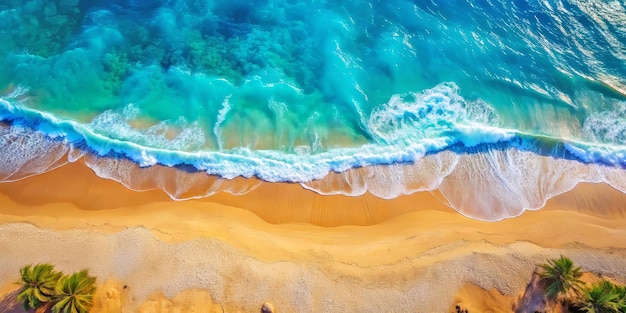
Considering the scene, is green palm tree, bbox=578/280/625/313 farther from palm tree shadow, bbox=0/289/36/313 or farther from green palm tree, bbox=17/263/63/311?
palm tree shadow, bbox=0/289/36/313

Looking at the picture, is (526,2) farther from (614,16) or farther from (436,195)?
(436,195)

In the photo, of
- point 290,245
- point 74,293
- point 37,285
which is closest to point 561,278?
point 290,245

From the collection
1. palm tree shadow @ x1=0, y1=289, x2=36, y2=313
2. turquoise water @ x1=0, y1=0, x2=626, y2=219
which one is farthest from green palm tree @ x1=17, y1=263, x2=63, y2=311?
turquoise water @ x1=0, y1=0, x2=626, y2=219

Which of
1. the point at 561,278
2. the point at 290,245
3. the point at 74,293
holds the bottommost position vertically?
the point at 74,293

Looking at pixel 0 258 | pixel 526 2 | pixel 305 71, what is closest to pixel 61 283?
pixel 0 258

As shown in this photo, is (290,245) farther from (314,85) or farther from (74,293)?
(314,85)

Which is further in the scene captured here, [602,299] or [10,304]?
[10,304]
